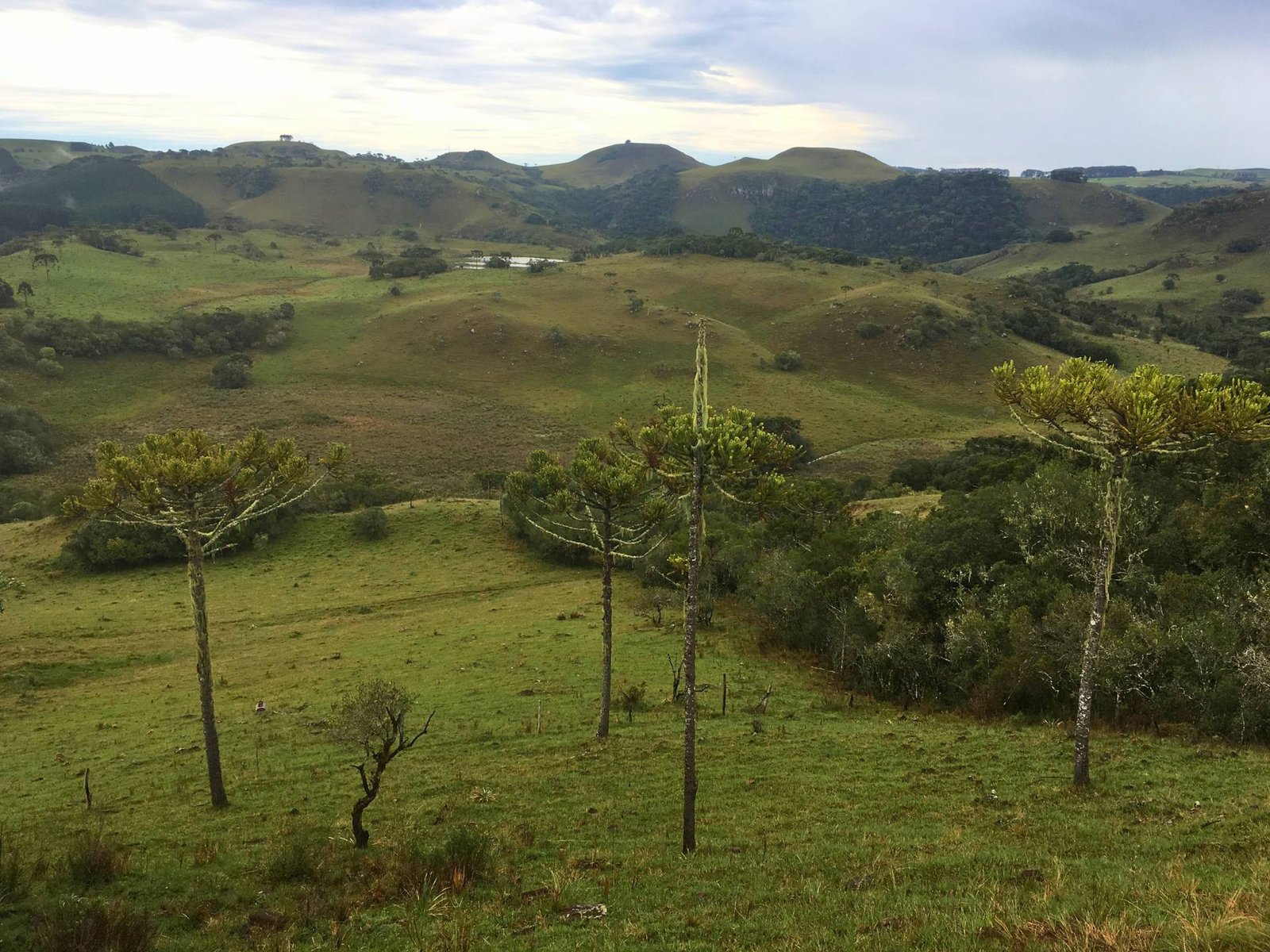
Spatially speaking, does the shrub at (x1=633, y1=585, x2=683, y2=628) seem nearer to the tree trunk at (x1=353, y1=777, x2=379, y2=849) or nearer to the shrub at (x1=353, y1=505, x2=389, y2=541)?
the tree trunk at (x1=353, y1=777, x2=379, y2=849)

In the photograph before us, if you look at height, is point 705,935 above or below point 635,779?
above

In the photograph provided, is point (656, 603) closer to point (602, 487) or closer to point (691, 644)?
point (602, 487)

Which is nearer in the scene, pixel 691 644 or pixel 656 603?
pixel 691 644

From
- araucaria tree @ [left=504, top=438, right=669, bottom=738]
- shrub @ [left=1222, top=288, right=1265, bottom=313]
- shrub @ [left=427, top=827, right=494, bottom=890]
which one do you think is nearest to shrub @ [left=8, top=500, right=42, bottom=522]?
araucaria tree @ [left=504, top=438, right=669, bottom=738]

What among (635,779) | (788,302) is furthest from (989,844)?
(788,302)

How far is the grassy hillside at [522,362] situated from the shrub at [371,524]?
62.7ft

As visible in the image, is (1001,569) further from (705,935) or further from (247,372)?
(247,372)

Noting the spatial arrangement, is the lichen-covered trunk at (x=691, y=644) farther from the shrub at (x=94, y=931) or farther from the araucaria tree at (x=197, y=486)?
the shrub at (x=94, y=931)

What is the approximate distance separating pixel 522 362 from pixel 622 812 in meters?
105

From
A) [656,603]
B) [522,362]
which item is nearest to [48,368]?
[522,362]

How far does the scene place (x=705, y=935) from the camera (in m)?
10.8

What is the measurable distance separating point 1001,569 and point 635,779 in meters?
16.5

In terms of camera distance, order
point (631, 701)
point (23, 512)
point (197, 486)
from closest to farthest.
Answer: point (197, 486) → point (631, 701) → point (23, 512)

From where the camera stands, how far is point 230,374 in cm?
10450
